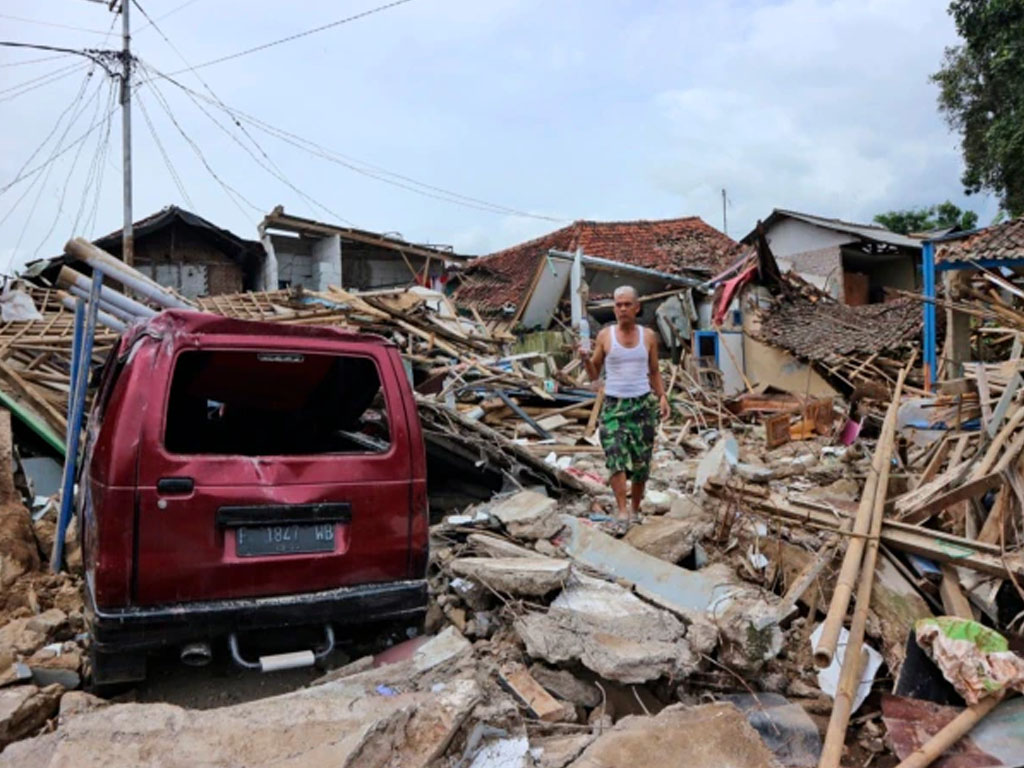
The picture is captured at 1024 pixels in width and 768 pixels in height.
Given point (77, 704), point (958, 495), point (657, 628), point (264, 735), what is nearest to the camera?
point (264, 735)

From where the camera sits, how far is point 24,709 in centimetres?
279

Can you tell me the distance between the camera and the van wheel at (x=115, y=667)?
2857 mm

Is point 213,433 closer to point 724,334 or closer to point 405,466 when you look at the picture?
point 405,466

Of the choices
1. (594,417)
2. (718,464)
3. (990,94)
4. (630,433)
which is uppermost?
(990,94)

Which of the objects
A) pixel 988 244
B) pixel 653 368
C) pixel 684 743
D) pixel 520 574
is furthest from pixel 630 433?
pixel 988 244

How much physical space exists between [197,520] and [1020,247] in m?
13.3

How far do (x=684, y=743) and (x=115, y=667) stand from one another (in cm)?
224

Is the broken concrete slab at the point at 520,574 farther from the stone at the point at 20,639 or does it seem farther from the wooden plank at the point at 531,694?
the stone at the point at 20,639

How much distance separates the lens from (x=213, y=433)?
4.54 metres

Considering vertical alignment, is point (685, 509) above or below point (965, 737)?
above

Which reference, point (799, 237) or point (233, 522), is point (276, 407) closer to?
point (233, 522)

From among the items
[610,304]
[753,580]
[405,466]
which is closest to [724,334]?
[610,304]

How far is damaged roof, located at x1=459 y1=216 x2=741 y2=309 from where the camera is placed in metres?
24.0

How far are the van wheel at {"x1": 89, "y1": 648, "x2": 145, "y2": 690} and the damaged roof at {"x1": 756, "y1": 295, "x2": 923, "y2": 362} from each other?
1663 cm
